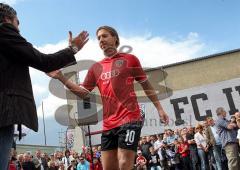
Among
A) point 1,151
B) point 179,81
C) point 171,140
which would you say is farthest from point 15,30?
point 179,81

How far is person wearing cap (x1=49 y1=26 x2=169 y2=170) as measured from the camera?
4141 millimetres

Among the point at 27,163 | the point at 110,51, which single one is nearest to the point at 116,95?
the point at 110,51

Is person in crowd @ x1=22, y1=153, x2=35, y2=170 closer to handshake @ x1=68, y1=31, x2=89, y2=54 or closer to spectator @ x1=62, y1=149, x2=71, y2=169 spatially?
spectator @ x1=62, y1=149, x2=71, y2=169

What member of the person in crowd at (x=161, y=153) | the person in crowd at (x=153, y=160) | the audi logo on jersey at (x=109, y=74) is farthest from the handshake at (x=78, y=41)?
the person in crowd at (x=153, y=160)

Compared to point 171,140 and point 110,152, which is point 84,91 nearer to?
point 110,152

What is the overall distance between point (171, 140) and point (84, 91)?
10357 millimetres

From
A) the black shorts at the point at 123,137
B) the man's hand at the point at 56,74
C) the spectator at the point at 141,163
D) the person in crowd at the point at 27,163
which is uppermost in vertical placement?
the person in crowd at the point at 27,163

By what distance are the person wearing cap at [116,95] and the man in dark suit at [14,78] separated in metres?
0.86

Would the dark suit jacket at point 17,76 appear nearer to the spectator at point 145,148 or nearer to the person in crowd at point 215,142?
the person in crowd at point 215,142

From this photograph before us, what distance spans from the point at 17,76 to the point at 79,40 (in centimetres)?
79

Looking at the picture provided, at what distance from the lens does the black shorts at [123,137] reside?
13.5ft

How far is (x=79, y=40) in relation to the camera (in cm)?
347

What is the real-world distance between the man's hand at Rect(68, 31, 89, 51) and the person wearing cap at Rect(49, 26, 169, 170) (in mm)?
563

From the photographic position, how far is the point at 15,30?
3.02 meters
